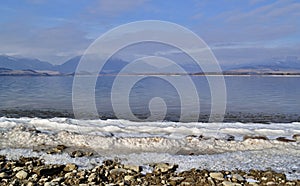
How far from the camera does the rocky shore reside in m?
7.50

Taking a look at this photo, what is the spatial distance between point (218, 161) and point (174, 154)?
5.36ft

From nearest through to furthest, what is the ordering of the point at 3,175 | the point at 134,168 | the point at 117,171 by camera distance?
the point at 3,175 → the point at 117,171 → the point at 134,168

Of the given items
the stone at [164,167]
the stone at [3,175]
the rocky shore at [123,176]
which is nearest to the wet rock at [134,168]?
the rocky shore at [123,176]

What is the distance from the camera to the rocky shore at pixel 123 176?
7499 millimetres

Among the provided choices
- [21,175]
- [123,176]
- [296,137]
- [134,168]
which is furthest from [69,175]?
[296,137]

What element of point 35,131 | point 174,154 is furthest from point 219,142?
point 35,131

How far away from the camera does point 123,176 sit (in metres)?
7.96

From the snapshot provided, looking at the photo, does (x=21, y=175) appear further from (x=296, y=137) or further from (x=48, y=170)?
(x=296, y=137)

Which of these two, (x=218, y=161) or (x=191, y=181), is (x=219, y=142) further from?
(x=191, y=181)

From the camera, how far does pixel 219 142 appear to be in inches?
457

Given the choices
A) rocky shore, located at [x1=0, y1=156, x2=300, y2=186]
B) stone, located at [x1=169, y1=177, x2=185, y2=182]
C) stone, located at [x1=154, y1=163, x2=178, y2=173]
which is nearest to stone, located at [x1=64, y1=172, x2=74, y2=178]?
rocky shore, located at [x1=0, y1=156, x2=300, y2=186]

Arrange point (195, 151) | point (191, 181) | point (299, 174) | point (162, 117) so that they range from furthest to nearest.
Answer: point (162, 117)
point (195, 151)
point (299, 174)
point (191, 181)

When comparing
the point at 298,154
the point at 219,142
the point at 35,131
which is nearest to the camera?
the point at 298,154

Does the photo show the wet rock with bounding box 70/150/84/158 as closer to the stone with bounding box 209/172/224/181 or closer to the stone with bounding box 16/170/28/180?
the stone with bounding box 16/170/28/180
